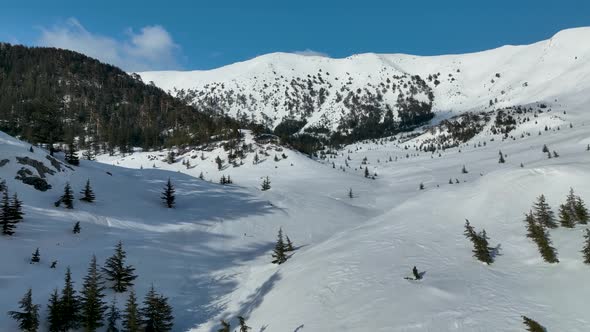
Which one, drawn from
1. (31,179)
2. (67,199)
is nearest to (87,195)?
(67,199)

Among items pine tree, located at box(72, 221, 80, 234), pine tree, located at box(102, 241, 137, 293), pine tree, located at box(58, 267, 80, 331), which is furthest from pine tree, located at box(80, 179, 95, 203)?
pine tree, located at box(58, 267, 80, 331)

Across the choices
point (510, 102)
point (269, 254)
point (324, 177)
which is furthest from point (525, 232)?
point (510, 102)

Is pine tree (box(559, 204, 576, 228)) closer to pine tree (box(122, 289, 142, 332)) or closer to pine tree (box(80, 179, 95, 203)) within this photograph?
pine tree (box(122, 289, 142, 332))

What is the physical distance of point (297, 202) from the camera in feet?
117

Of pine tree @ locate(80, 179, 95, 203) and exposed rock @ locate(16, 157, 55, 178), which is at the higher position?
exposed rock @ locate(16, 157, 55, 178)

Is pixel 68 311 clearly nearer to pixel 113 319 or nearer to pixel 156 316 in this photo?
pixel 113 319

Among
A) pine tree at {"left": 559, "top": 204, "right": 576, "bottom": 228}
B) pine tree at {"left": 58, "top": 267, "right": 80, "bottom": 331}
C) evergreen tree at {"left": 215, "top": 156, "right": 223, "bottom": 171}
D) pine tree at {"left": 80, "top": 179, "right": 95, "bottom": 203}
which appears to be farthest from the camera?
evergreen tree at {"left": 215, "top": 156, "right": 223, "bottom": 171}

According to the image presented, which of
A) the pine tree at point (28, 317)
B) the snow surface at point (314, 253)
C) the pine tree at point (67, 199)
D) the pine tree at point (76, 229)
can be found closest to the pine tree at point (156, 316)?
the snow surface at point (314, 253)

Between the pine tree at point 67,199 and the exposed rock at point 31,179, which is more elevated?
the exposed rock at point 31,179

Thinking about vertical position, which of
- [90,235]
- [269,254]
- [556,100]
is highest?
[556,100]

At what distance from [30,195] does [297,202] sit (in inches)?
821

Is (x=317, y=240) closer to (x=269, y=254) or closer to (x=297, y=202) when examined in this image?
(x=269, y=254)

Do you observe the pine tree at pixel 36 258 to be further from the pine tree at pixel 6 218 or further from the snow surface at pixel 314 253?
the pine tree at pixel 6 218

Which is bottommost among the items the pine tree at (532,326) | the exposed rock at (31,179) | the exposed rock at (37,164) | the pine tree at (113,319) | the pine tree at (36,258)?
the pine tree at (113,319)
